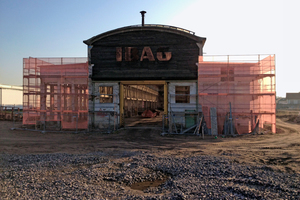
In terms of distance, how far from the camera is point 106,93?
2152 cm

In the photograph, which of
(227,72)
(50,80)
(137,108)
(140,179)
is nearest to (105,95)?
(50,80)

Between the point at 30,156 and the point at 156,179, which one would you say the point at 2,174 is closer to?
the point at 30,156

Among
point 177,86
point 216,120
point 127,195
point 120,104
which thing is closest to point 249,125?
point 216,120

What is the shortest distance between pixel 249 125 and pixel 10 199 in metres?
17.6

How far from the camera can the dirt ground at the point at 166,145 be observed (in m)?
10.7

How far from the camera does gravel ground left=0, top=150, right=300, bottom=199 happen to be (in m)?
6.46

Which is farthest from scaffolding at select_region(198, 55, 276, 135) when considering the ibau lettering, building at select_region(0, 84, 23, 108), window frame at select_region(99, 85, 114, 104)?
building at select_region(0, 84, 23, 108)

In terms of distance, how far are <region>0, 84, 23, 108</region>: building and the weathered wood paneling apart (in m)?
53.5

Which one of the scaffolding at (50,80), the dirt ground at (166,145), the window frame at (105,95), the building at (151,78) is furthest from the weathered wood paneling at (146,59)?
the dirt ground at (166,145)

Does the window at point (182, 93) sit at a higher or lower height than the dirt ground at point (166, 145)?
higher

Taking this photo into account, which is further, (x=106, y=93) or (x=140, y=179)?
(x=106, y=93)

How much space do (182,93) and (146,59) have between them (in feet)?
15.3

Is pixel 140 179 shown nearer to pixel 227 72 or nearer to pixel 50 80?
pixel 227 72

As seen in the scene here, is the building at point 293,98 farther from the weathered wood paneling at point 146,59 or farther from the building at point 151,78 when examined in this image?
the weathered wood paneling at point 146,59
